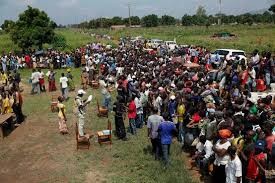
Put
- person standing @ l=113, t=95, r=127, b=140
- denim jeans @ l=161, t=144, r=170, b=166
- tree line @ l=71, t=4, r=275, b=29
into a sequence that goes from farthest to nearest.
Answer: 1. tree line @ l=71, t=4, r=275, b=29
2. person standing @ l=113, t=95, r=127, b=140
3. denim jeans @ l=161, t=144, r=170, b=166

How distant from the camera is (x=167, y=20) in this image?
424ft

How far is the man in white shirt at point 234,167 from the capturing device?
9078 mm

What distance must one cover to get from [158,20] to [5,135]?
365ft

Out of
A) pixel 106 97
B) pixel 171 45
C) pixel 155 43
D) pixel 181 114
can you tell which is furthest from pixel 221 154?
pixel 155 43

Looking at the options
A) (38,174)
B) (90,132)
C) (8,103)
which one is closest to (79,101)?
(90,132)

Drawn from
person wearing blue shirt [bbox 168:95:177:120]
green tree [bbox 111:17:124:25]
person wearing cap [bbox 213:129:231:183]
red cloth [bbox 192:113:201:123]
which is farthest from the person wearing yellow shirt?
green tree [bbox 111:17:124:25]

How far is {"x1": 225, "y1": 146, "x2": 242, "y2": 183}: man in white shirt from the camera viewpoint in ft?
29.8

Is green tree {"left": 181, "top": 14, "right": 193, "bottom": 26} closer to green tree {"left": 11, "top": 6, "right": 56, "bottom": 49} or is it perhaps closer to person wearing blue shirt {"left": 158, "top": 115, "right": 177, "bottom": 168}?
green tree {"left": 11, "top": 6, "right": 56, "bottom": 49}

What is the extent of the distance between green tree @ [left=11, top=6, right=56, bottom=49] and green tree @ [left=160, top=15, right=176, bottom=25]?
86.5m

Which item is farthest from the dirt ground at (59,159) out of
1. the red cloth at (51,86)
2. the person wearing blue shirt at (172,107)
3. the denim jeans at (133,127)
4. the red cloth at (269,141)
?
the red cloth at (51,86)

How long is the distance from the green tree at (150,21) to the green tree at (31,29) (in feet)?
265

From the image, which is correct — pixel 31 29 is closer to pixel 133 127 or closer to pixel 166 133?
pixel 133 127

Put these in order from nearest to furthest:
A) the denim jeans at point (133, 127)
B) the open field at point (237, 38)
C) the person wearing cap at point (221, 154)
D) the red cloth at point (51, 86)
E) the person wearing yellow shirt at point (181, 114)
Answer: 1. the person wearing cap at point (221, 154)
2. the person wearing yellow shirt at point (181, 114)
3. the denim jeans at point (133, 127)
4. the red cloth at point (51, 86)
5. the open field at point (237, 38)

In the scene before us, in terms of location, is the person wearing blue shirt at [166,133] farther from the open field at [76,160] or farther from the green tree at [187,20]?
the green tree at [187,20]
